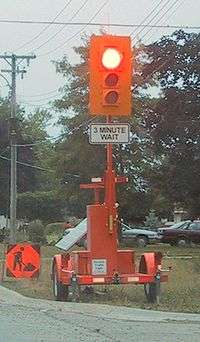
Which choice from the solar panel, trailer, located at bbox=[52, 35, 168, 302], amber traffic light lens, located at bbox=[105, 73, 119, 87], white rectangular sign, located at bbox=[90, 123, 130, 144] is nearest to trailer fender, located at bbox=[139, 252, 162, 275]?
trailer, located at bbox=[52, 35, 168, 302]

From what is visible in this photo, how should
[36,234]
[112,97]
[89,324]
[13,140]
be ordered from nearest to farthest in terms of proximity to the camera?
1. [89,324]
2. [112,97]
3. [13,140]
4. [36,234]

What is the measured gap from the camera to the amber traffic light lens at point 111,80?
1186 cm

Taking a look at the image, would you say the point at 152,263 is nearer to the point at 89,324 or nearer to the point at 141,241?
the point at 89,324

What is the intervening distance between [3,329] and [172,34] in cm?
2449

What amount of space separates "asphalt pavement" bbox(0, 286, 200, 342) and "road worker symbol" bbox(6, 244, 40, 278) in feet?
13.3

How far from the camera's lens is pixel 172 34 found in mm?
33000

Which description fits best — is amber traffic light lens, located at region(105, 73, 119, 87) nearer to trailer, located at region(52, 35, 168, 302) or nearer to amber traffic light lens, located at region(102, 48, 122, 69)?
amber traffic light lens, located at region(102, 48, 122, 69)

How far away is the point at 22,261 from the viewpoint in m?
18.2

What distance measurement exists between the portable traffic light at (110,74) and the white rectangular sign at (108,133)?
1034 millimetres

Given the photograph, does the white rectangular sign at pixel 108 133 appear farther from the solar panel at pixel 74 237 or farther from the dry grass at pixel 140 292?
the solar panel at pixel 74 237

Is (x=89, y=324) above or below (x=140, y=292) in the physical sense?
below

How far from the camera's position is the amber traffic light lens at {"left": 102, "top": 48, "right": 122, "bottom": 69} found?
11734mm

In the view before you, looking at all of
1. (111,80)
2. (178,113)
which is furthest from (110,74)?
(178,113)

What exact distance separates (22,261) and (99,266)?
467 cm
